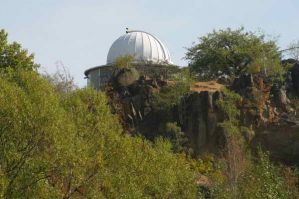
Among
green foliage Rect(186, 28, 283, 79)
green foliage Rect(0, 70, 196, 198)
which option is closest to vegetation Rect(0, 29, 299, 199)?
green foliage Rect(0, 70, 196, 198)

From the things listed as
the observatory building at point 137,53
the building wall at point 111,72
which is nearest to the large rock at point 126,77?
the building wall at point 111,72

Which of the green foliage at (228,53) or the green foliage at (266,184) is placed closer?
the green foliage at (266,184)

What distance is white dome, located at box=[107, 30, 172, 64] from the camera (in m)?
49.0

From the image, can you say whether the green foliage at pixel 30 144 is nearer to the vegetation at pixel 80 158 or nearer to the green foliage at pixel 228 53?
the vegetation at pixel 80 158

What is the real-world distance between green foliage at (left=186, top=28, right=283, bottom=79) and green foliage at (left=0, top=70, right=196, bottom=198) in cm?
2430

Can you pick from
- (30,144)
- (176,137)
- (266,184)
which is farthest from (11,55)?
(266,184)

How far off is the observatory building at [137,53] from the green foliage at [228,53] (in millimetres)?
2449

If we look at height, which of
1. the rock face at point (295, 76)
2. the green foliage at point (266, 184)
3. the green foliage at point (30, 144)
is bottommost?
the green foliage at point (266, 184)

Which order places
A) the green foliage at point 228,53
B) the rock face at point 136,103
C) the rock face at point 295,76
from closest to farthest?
the rock face at point 136,103, the rock face at point 295,76, the green foliage at point 228,53

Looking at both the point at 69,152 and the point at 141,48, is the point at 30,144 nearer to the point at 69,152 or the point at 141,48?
the point at 69,152

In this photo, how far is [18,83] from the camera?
669 inches

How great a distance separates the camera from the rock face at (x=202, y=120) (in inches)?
1260

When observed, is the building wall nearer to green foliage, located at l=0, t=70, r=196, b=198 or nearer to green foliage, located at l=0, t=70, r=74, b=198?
green foliage, located at l=0, t=70, r=196, b=198

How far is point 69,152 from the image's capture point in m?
15.2
